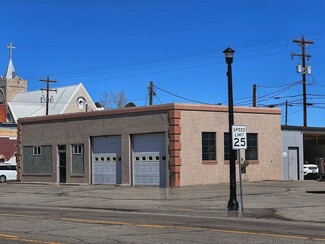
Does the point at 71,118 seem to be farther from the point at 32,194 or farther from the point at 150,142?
the point at 32,194

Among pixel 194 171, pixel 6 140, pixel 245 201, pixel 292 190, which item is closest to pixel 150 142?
pixel 194 171

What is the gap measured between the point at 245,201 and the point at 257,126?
13.5m

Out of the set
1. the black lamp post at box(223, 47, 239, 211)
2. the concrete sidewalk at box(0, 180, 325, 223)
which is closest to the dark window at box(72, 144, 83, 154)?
the concrete sidewalk at box(0, 180, 325, 223)

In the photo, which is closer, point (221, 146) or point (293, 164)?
point (221, 146)

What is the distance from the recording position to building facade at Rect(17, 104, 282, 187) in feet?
104

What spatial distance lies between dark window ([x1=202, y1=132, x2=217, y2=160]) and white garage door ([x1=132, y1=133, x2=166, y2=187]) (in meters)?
2.42

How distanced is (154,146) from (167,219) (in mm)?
16553

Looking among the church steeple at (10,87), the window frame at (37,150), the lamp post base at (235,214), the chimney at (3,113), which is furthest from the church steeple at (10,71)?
the lamp post base at (235,214)

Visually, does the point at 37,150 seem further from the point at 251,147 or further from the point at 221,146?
the point at 251,147

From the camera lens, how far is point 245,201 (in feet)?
71.3

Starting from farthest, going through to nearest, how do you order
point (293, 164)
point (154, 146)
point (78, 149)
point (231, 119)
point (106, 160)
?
point (293, 164)
point (78, 149)
point (106, 160)
point (154, 146)
point (231, 119)

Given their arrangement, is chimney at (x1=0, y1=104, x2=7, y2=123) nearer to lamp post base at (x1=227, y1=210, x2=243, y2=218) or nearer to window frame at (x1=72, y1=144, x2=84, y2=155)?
window frame at (x1=72, y1=144, x2=84, y2=155)

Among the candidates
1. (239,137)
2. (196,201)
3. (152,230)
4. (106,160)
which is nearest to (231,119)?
(239,137)

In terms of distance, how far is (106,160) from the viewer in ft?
114
